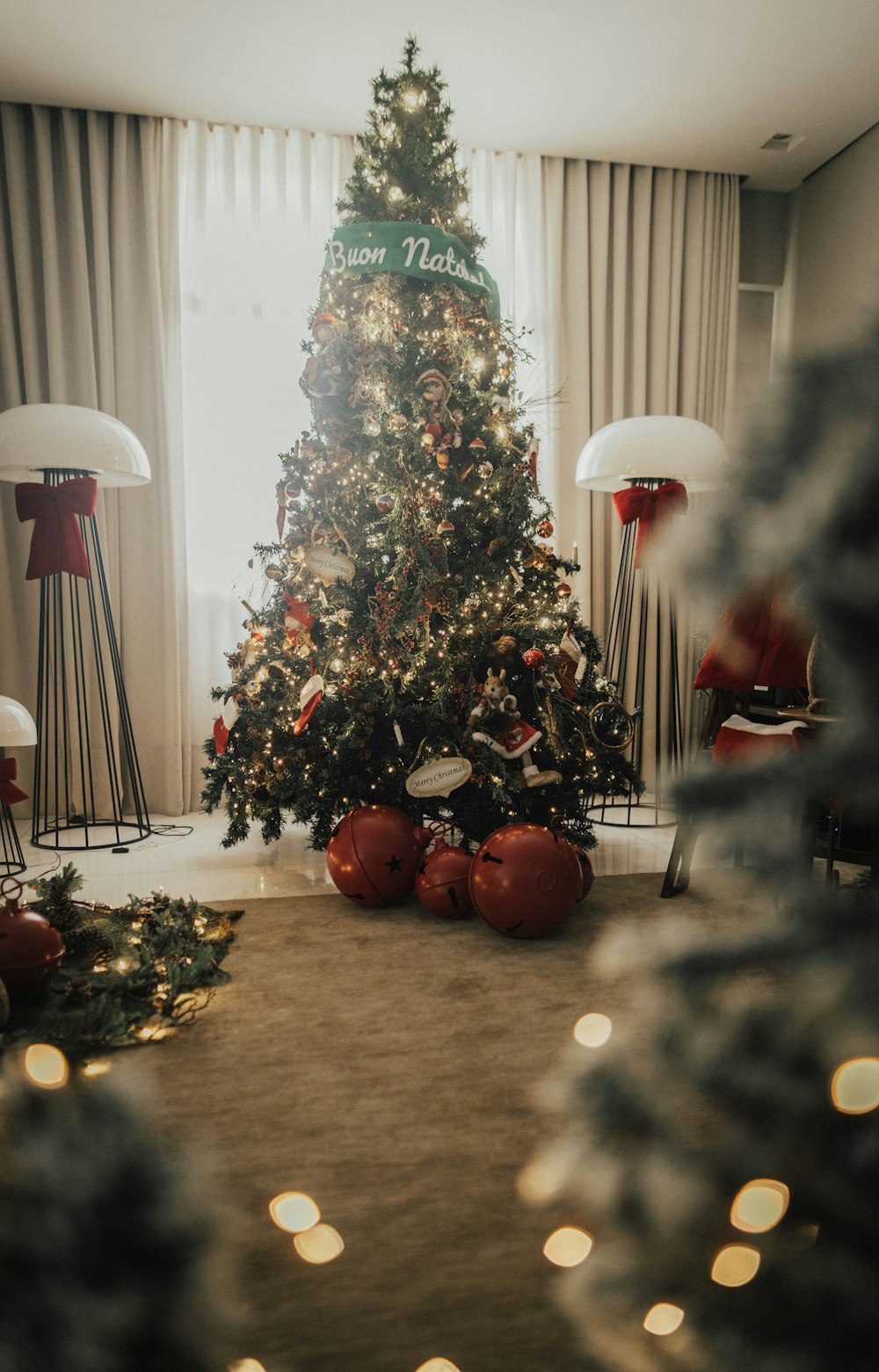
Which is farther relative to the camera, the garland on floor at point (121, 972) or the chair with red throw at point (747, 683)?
the garland on floor at point (121, 972)

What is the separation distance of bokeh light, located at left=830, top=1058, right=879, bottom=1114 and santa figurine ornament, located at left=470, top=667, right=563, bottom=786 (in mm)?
2179

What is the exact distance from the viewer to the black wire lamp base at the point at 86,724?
338cm

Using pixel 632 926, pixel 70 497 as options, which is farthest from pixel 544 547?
pixel 632 926

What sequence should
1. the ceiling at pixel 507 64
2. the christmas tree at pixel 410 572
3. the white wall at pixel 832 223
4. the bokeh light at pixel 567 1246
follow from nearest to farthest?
1. the bokeh light at pixel 567 1246
2. the christmas tree at pixel 410 572
3. the ceiling at pixel 507 64
4. the white wall at pixel 832 223

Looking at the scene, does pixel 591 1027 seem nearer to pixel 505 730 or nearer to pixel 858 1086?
pixel 505 730

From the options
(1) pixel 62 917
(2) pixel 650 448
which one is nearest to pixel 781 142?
(2) pixel 650 448

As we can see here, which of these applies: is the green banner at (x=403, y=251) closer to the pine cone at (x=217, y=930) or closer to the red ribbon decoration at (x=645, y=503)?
the red ribbon decoration at (x=645, y=503)

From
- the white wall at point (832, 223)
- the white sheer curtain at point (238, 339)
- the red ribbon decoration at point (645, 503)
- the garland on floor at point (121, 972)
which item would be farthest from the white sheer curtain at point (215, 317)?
the garland on floor at point (121, 972)

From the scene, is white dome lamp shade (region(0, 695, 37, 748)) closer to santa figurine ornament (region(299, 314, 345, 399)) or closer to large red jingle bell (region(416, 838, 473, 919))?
large red jingle bell (region(416, 838, 473, 919))

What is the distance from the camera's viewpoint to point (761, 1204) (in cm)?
29

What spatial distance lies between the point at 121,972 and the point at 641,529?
235cm

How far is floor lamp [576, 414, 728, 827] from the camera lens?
3086 mm

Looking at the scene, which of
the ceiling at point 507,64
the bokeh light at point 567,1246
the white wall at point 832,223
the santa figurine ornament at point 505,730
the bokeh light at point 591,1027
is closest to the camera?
the bokeh light at point 567,1246

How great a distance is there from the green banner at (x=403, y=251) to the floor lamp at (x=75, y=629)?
972mm
